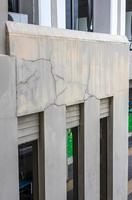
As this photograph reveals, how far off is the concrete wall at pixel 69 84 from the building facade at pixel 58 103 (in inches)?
0.6

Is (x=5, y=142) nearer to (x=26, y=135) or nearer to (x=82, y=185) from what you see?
(x=26, y=135)

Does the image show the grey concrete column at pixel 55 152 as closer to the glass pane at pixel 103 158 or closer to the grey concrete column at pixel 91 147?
the grey concrete column at pixel 91 147

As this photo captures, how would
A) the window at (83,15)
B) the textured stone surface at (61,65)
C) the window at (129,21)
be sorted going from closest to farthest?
the textured stone surface at (61,65) < the window at (83,15) < the window at (129,21)

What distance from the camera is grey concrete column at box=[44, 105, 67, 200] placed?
4.79 meters

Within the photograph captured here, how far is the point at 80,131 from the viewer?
19.1ft

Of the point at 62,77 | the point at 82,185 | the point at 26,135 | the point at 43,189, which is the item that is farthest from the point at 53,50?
the point at 82,185

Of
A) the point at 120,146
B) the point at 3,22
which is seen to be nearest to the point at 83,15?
the point at 120,146

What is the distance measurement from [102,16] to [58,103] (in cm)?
450

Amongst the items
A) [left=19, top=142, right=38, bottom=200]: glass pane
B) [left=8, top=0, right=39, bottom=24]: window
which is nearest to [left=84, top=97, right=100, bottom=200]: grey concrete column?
[left=19, top=142, right=38, bottom=200]: glass pane

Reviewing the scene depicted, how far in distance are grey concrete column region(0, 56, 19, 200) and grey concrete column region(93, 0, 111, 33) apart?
198 inches

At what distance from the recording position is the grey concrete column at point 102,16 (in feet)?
27.6

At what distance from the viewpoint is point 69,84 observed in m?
5.20

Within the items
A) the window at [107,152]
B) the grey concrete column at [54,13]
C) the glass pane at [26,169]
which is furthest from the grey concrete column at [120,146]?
the grey concrete column at [54,13]

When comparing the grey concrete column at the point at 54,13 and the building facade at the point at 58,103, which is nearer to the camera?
the building facade at the point at 58,103
